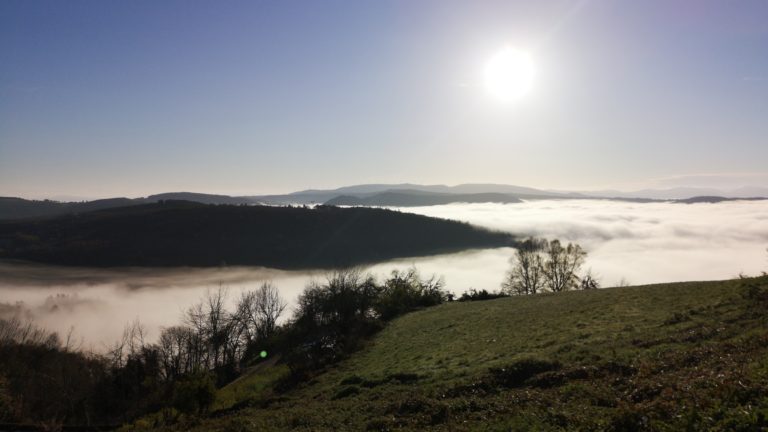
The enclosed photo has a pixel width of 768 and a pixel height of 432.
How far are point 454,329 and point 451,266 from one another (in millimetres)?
151066

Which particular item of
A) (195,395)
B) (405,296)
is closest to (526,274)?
(405,296)

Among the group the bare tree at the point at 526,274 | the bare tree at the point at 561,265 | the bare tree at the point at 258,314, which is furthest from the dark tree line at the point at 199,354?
the bare tree at the point at 561,265

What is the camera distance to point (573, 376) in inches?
556

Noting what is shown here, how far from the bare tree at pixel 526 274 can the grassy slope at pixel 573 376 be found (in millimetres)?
42767

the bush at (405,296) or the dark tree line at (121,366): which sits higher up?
the bush at (405,296)

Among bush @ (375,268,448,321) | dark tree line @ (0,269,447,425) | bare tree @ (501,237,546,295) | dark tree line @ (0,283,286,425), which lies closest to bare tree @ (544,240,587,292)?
bare tree @ (501,237,546,295)

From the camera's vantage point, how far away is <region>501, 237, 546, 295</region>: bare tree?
7262cm

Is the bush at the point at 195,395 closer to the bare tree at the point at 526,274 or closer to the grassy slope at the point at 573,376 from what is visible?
the grassy slope at the point at 573,376

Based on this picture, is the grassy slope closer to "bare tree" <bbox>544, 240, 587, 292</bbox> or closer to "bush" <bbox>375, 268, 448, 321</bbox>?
"bush" <bbox>375, 268, 448, 321</bbox>

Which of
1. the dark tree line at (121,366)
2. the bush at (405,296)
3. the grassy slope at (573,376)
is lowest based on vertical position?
the dark tree line at (121,366)

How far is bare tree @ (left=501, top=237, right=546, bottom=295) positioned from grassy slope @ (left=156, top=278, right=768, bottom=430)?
42.8m

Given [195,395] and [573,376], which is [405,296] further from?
[573,376]

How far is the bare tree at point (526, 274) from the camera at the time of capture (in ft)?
238

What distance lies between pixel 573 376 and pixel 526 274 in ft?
209
